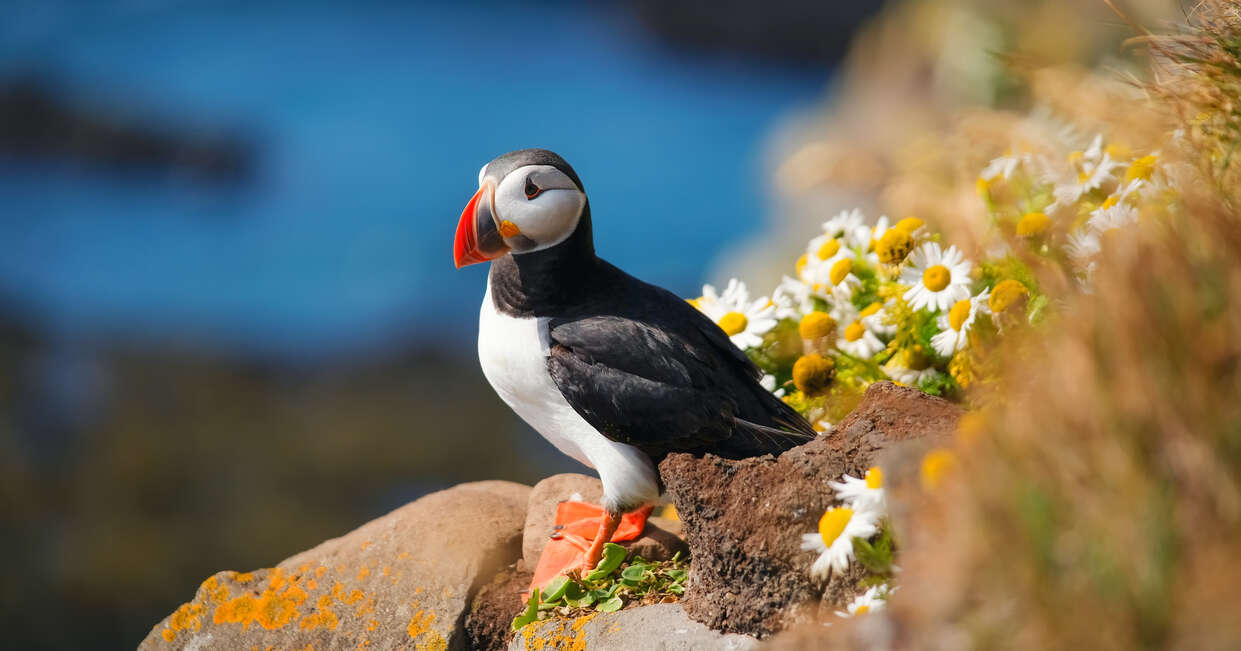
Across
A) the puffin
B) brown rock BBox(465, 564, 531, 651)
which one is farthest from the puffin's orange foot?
brown rock BBox(465, 564, 531, 651)

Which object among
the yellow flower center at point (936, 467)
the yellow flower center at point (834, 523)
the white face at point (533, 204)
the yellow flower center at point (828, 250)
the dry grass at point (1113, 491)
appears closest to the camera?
the dry grass at point (1113, 491)

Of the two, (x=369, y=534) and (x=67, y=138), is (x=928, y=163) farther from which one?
(x=67, y=138)

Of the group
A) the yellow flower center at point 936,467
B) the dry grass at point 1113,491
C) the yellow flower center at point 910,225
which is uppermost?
the dry grass at point 1113,491

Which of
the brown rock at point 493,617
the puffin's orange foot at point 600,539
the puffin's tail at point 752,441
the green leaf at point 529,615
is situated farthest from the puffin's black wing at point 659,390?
the brown rock at point 493,617

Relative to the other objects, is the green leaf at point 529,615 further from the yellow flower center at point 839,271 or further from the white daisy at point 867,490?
the yellow flower center at point 839,271

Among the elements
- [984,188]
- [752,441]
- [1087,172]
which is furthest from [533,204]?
[1087,172]

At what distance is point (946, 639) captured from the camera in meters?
1.19

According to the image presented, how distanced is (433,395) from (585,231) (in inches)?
199

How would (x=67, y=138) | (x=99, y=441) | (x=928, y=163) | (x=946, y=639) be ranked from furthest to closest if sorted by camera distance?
1. (x=67, y=138)
2. (x=99, y=441)
3. (x=928, y=163)
4. (x=946, y=639)

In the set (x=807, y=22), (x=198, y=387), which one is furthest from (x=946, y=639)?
(x=807, y=22)

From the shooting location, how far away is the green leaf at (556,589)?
2.32 m

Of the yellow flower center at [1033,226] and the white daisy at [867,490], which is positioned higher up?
the white daisy at [867,490]

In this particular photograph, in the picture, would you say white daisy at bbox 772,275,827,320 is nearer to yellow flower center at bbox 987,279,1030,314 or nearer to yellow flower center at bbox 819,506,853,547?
yellow flower center at bbox 987,279,1030,314

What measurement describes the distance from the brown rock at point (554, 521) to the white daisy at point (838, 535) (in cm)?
80
